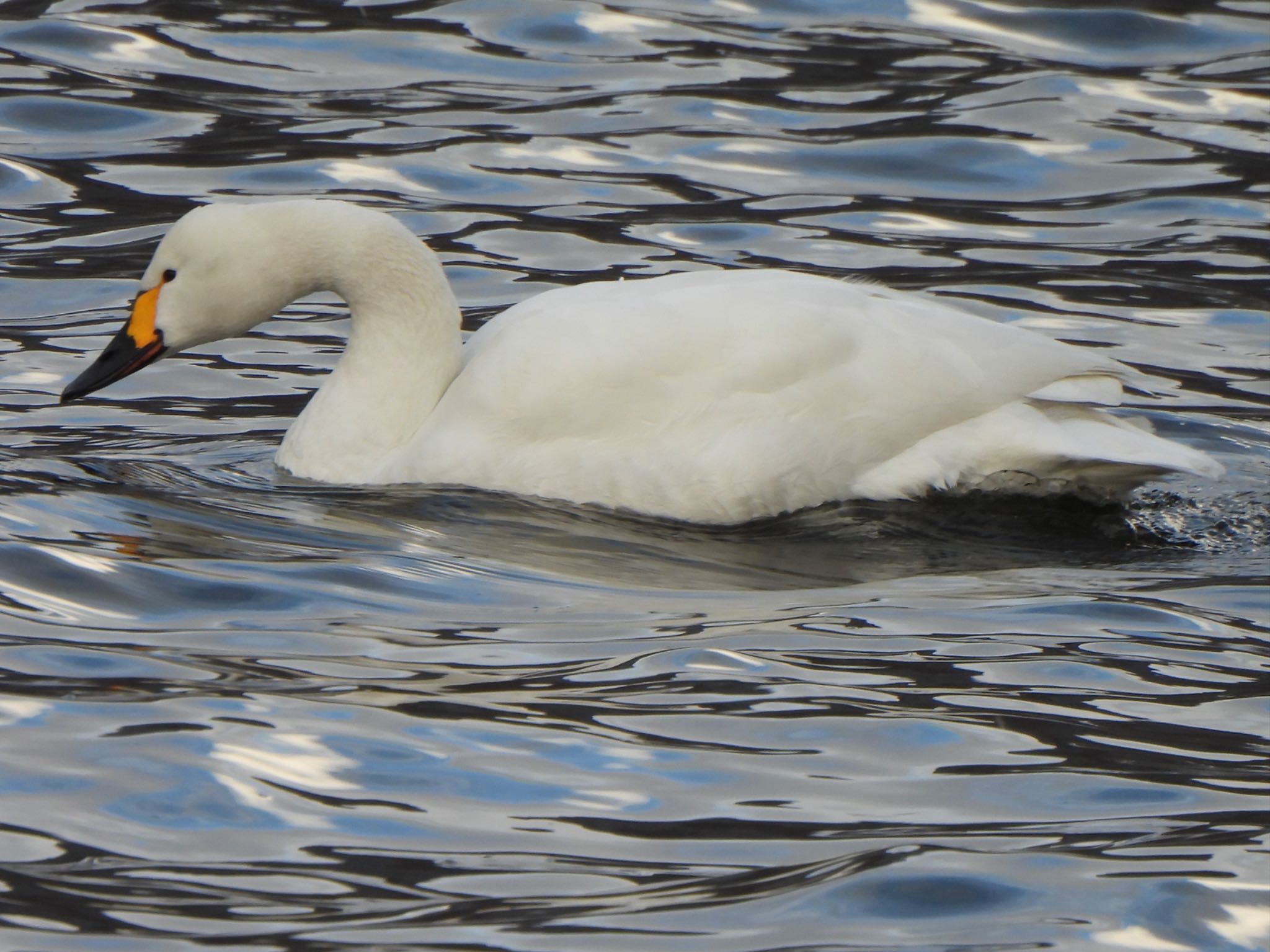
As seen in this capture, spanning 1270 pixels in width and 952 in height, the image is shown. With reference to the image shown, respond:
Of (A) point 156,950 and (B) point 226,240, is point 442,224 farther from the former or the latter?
(A) point 156,950

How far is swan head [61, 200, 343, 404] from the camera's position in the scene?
6875mm

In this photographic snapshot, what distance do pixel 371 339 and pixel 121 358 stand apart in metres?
0.78

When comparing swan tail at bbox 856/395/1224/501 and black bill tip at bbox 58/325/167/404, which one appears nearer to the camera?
swan tail at bbox 856/395/1224/501

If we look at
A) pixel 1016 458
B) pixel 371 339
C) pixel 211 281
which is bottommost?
pixel 1016 458

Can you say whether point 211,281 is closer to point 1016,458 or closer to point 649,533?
point 649,533

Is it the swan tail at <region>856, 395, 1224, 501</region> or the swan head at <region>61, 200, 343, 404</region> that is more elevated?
the swan head at <region>61, 200, 343, 404</region>

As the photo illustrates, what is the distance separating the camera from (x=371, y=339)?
276 inches

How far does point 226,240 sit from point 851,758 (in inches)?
127

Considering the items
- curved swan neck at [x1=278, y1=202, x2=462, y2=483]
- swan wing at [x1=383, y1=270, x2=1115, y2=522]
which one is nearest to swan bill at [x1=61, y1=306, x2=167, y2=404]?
curved swan neck at [x1=278, y1=202, x2=462, y2=483]

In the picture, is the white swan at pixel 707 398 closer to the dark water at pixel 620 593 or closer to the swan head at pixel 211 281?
the swan head at pixel 211 281

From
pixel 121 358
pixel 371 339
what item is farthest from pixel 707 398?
pixel 121 358

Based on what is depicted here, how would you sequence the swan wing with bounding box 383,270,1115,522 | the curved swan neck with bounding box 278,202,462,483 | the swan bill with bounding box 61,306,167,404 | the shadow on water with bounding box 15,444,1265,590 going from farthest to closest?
the swan bill with bounding box 61,306,167,404 → the curved swan neck with bounding box 278,202,462,483 → the swan wing with bounding box 383,270,1115,522 → the shadow on water with bounding box 15,444,1265,590

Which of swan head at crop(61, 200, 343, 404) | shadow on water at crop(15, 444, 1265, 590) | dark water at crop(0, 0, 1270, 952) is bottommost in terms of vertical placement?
shadow on water at crop(15, 444, 1265, 590)

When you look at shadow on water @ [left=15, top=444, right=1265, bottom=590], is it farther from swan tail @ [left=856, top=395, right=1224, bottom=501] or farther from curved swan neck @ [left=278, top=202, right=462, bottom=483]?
curved swan neck @ [left=278, top=202, right=462, bottom=483]
